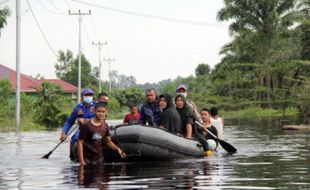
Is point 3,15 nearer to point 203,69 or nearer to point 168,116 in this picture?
point 168,116

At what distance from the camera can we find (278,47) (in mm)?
62188

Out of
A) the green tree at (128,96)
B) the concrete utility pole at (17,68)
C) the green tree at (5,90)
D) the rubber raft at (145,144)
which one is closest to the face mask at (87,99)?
the rubber raft at (145,144)

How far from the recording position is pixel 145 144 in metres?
14.0

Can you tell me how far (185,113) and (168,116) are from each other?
0.46 metres

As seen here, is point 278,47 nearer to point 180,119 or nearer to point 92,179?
point 180,119

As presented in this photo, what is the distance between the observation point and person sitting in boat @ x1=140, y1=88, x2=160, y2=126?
14.9 metres

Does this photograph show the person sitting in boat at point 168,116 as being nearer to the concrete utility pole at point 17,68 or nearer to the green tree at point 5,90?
the concrete utility pole at point 17,68

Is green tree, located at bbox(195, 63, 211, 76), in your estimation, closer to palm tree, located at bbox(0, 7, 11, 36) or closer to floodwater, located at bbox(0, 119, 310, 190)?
palm tree, located at bbox(0, 7, 11, 36)

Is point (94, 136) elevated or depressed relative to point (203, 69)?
depressed

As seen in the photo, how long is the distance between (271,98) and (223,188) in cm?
4933

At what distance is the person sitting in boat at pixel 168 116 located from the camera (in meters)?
14.6

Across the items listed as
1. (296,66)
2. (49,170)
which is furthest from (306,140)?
(296,66)

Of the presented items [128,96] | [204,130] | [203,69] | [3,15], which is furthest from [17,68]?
[203,69]

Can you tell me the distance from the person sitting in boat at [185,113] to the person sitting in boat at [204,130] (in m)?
0.85
